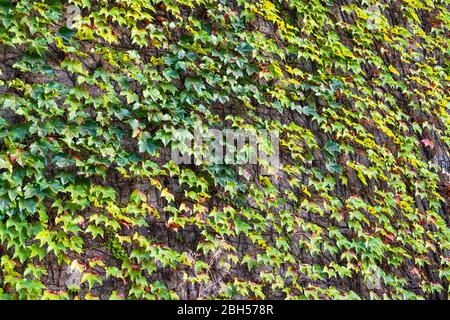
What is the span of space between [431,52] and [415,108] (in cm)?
74

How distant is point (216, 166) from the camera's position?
3.20 metres

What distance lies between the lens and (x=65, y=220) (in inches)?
108

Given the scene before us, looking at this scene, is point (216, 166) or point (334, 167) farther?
point (334, 167)

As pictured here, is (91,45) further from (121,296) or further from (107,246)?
(121,296)

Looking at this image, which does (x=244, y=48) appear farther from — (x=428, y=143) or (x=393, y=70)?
(x=428, y=143)

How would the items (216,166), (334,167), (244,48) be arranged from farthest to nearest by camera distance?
1. (334,167)
2. (244,48)
3. (216,166)

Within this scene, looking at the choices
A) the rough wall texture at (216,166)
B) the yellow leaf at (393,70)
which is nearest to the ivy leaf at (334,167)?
the rough wall texture at (216,166)

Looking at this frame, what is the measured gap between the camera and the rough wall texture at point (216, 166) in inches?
109

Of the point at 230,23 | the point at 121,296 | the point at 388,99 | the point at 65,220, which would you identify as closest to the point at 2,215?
the point at 65,220

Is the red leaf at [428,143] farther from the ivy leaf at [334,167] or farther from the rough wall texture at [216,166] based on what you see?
the ivy leaf at [334,167]

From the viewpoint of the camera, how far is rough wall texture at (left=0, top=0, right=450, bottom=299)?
278 cm

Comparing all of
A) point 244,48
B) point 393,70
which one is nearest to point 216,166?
point 244,48

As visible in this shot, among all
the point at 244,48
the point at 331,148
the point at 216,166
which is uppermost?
the point at 244,48

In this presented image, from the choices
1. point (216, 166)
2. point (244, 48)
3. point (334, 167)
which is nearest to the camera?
point (216, 166)
